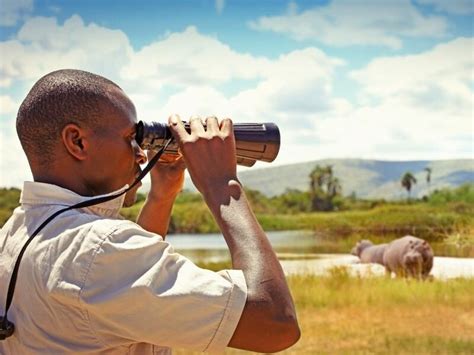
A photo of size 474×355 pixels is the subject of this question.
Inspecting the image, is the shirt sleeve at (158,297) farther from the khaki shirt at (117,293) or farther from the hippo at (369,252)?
the hippo at (369,252)

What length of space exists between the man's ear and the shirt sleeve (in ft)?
0.51

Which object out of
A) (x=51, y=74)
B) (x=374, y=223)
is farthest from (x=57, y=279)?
(x=374, y=223)

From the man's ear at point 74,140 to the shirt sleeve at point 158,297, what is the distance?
6.1 inches

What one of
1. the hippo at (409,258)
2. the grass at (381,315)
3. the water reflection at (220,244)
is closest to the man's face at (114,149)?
the grass at (381,315)

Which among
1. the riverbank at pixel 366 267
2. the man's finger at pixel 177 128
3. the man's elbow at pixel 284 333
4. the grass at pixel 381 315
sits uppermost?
the man's finger at pixel 177 128

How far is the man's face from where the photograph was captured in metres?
1.20

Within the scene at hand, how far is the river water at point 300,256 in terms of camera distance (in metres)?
9.82

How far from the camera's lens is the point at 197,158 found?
118 cm

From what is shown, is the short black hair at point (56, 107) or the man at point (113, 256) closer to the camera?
the man at point (113, 256)

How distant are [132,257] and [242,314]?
0.16 m

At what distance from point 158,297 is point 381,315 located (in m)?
5.82

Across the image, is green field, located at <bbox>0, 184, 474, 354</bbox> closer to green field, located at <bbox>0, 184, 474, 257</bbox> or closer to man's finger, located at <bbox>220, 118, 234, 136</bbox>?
green field, located at <bbox>0, 184, 474, 257</bbox>

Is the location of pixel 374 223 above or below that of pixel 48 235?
below

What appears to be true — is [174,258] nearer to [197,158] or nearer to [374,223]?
[197,158]
